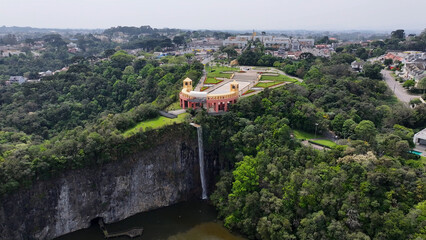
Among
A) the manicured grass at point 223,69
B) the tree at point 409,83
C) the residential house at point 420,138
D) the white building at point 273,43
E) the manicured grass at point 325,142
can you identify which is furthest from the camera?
the white building at point 273,43

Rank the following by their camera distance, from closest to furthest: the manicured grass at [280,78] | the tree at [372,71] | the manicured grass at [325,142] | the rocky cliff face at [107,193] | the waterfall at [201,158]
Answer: the rocky cliff face at [107,193]
the manicured grass at [325,142]
the waterfall at [201,158]
the manicured grass at [280,78]
the tree at [372,71]

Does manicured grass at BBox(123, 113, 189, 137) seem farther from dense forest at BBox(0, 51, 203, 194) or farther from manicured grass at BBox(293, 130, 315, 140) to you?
manicured grass at BBox(293, 130, 315, 140)

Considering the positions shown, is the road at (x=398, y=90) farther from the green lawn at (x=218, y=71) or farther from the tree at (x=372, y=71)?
the green lawn at (x=218, y=71)

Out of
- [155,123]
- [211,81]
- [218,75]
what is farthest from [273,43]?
[155,123]

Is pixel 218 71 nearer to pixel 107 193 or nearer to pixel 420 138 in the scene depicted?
pixel 107 193

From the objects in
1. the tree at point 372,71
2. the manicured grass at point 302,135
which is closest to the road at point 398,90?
the tree at point 372,71

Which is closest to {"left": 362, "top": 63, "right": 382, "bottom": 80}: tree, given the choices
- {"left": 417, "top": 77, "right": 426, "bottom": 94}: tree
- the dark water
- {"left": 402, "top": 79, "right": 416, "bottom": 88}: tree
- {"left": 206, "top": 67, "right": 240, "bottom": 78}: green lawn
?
{"left": 402, "top": 79, "right": 416, "bottom": 88}: tree
